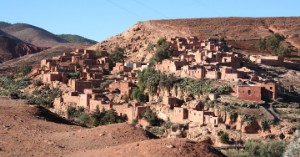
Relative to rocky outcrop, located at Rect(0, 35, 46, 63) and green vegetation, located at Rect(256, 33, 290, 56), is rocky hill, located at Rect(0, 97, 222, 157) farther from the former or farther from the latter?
rocky outcrop, located at Rect(0, 35, 46, 63)

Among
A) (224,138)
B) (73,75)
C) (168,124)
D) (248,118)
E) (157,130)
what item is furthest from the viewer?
(73,75)

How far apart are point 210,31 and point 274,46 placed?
10675 mm

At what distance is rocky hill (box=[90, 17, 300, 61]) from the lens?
55219 mm

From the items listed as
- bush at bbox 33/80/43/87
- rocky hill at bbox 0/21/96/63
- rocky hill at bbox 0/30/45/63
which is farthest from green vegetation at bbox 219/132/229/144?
rocky hill at bbox 0/30/45/63

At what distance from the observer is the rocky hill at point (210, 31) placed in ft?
181

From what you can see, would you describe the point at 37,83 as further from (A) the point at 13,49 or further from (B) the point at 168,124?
(A) the point at 13,49

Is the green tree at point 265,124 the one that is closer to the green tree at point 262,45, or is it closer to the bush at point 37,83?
the bush at point 37,83

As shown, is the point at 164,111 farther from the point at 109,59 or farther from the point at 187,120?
the point at 109,59

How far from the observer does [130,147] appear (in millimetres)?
13609

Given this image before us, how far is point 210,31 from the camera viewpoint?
61.2m

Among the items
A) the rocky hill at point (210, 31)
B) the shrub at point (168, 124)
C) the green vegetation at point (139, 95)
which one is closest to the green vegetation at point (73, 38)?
the rocky hill at point (210, 31)

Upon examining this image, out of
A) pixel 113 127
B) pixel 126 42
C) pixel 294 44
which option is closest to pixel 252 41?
pixel 294 44

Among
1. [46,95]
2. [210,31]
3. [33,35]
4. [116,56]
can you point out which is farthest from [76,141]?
[33,35]

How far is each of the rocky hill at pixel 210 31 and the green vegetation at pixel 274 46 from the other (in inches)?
33.5
